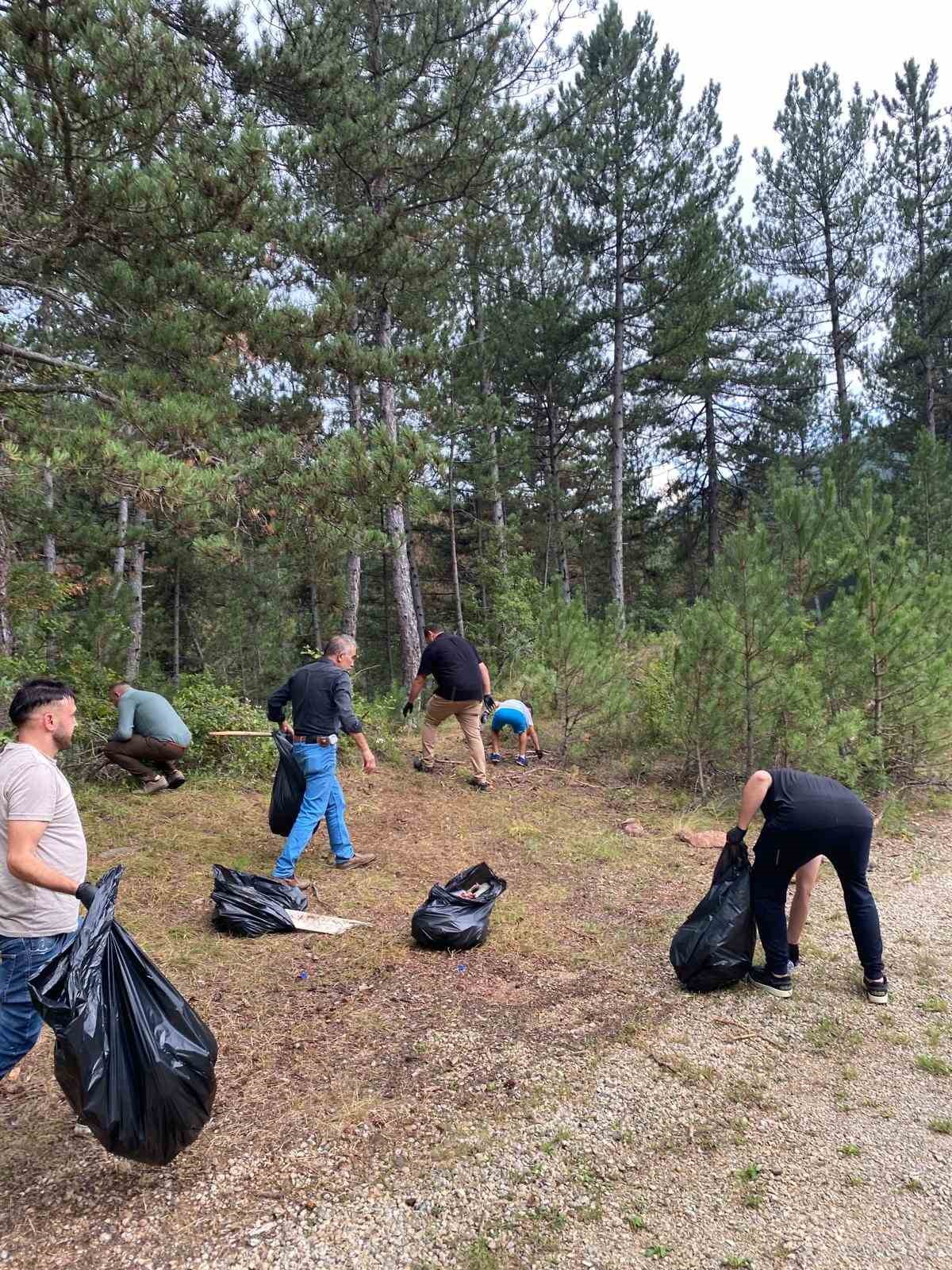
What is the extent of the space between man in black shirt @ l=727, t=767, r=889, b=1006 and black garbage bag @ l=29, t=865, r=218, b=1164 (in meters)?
2.63

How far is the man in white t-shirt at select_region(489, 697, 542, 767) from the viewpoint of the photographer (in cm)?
905

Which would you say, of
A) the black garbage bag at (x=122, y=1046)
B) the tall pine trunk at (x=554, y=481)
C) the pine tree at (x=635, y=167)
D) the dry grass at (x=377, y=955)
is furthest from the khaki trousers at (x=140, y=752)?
the tall pine trunk at (x=554, y=481)

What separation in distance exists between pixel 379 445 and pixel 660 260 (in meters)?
12.0

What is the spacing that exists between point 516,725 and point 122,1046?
7.28 meters

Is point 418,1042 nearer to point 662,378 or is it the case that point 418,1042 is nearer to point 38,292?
point 38,292

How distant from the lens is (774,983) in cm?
371

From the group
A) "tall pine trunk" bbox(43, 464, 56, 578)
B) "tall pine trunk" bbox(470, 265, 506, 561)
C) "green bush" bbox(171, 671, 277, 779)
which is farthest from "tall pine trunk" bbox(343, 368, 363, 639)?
"tall pine trunk" bbox(470, 265, 506, 561)

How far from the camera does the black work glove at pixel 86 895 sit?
2361 millimetres

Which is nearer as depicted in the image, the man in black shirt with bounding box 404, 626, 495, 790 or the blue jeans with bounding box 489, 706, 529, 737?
the man in black shirt with bounding box 404, 626, 495, 790

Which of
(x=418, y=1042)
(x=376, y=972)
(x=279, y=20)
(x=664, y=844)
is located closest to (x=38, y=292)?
(x=279, y=20)

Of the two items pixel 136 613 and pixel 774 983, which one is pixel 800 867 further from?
pixel 136 613

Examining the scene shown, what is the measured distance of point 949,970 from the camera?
3965 millimetres

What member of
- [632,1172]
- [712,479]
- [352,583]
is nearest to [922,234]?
[712,479]

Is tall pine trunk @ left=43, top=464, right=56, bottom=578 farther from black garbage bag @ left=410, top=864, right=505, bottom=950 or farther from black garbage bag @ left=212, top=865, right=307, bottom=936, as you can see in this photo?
black garbage bag @ left=410, top=864, right=505, bottom=950
